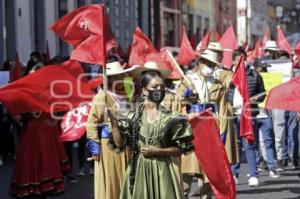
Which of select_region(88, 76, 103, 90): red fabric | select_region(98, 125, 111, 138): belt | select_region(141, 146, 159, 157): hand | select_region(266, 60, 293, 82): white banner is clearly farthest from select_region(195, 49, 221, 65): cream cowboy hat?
select_region(266, 60, 293, 82): white banner

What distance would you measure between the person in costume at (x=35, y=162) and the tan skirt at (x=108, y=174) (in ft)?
6.41

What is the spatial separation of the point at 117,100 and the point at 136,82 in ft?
1.13

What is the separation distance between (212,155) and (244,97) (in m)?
2.78

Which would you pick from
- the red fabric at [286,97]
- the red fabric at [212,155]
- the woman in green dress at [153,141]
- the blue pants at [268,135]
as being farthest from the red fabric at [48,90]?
the blue pants at [268,135]

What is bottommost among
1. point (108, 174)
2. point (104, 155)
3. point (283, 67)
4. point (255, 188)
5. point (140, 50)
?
point (255, 188)

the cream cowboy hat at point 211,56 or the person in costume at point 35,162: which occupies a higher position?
the cream cowboy hat at point 211,56

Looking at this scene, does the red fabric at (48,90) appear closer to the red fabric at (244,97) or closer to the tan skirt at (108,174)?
the tan skirt at (108,174)

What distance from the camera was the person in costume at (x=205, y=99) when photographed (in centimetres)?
885

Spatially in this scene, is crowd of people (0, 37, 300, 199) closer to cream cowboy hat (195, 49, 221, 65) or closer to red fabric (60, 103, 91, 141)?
cream cowboy hat (195, 49, 221, 65)

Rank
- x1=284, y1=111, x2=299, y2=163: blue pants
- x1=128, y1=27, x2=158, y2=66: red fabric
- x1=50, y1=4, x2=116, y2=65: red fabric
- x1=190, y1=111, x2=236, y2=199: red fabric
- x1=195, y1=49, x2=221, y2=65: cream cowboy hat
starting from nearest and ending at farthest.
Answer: x1=50, y1=4, x2=116, y2=65: red fabric < x1=190, y1=111, x2=236, y2=199: red fabric < x1=195, y1=49, x2=221, y2=65: cream cowboy hat < x1=128, y1=27, x2=158, y2=66: red fabric < x1=284, y1=111, x2=299, y2=163: blue pants

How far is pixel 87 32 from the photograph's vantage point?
7398 millimetres

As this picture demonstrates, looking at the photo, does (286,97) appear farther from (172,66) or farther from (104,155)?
(104,155)

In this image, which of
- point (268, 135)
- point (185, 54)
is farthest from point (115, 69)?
point (185, 54)

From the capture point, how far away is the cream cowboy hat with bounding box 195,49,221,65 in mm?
9383
